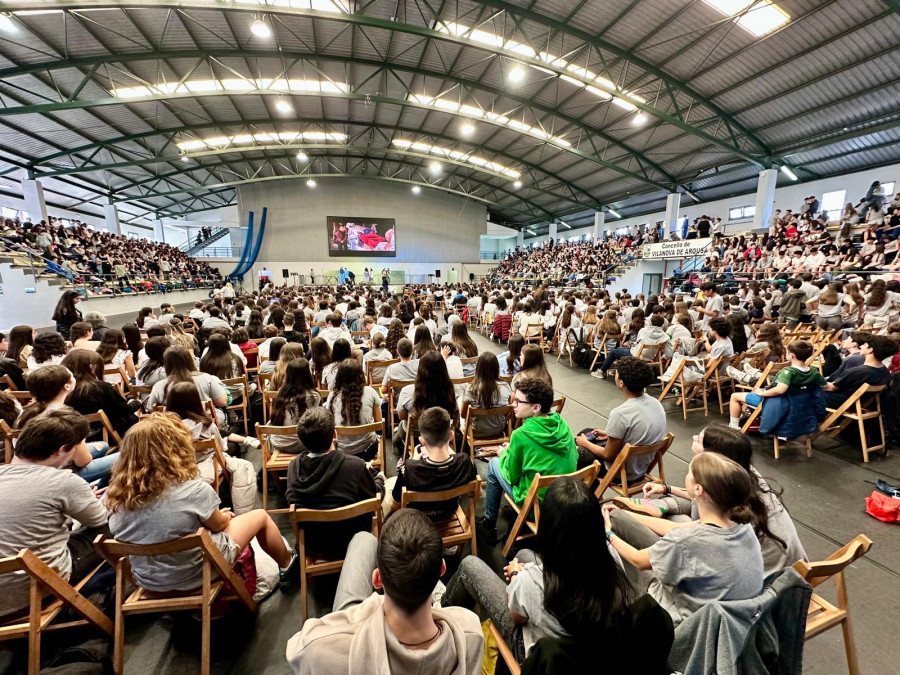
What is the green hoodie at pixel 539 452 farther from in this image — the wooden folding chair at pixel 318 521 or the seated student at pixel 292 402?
the seated student at pixel 292 402

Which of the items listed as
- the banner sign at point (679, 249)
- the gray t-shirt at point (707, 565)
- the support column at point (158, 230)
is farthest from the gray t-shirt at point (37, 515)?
the support column at point (158, 230)

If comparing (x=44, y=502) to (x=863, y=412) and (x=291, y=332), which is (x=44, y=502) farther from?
(x=863, y=412)

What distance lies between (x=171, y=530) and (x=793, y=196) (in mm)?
20342

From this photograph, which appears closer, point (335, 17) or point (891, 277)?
point (891, 277)

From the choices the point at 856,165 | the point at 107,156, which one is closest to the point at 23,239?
the point at 107,156

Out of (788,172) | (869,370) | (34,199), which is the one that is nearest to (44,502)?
(869,370)

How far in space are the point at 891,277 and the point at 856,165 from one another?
28.8 ft

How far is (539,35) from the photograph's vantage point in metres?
9.41

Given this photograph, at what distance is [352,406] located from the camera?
2.83 m

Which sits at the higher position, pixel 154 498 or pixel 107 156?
pixel 107 156

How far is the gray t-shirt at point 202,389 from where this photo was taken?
3008 mm

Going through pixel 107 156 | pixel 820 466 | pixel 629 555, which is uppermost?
pixel 107 156

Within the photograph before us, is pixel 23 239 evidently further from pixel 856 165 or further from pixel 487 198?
pixel 856 165

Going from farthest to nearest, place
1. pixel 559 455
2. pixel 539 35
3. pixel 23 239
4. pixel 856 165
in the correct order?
pixel 856 165
pixel 23 239
pixel 539 35
pixel 559 455
